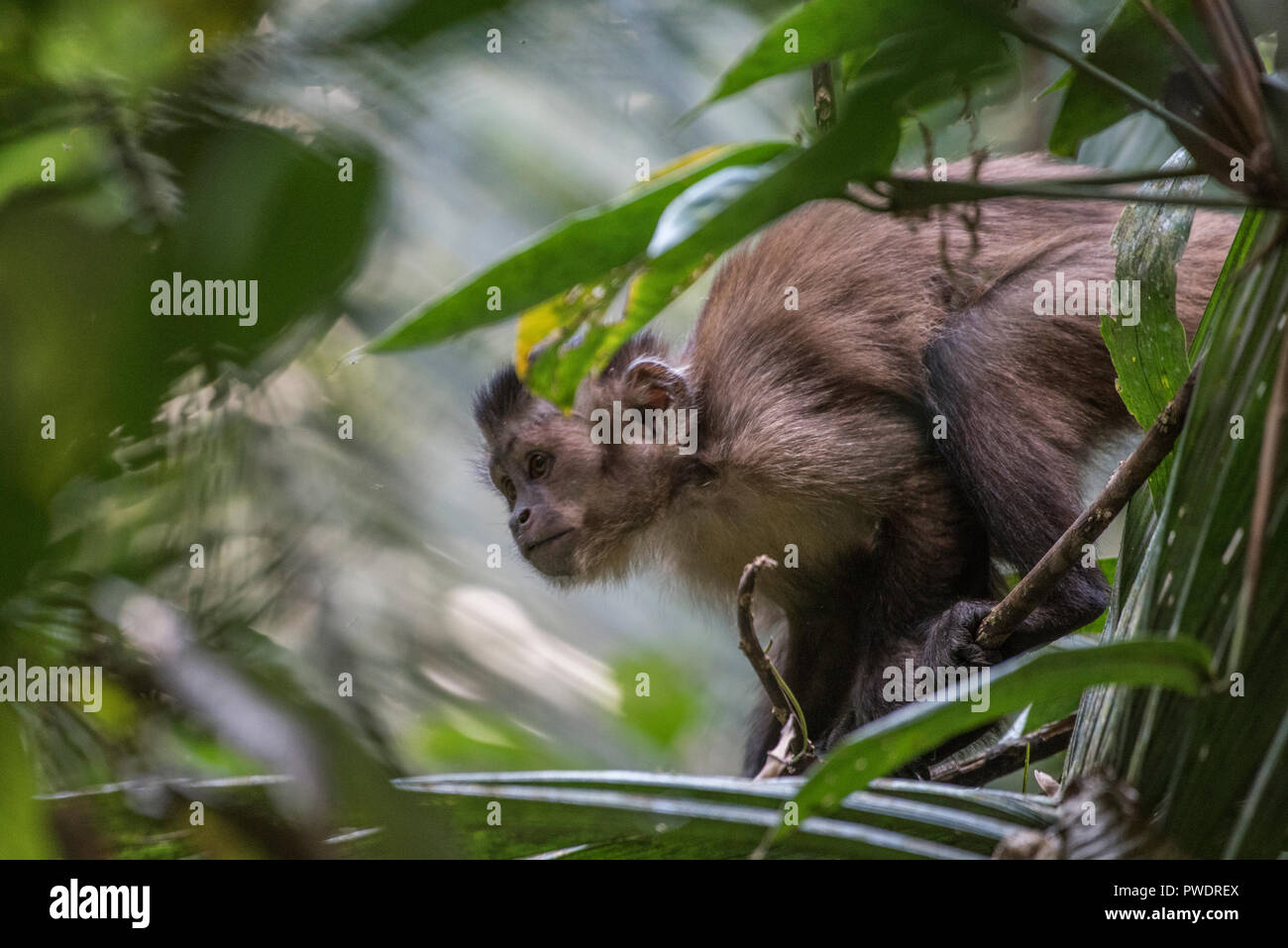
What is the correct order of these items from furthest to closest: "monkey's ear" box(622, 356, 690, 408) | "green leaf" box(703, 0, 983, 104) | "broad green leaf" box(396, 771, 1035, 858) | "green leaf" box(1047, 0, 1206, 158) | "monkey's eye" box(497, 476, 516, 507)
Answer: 1. "monkey's eye" box(497, 476, 516, 507)
2. "monkey's ear" box(622, 356, 690, 408)
3. "green leaf" box(1047, 0, 1206, 158)
4. "broad green leaf" box(396, 771, 1035, 858)
5. "green leaf" box(703, 0, 983, 104)

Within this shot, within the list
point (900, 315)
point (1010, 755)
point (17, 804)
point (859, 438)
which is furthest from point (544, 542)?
point (17, 804)

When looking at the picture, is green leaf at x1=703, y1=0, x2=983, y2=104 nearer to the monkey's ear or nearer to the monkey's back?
the monkey's back

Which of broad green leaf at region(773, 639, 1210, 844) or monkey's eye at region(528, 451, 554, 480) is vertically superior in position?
monkey's eye at region(528, 451, 554, 480)

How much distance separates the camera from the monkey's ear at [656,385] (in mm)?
4266

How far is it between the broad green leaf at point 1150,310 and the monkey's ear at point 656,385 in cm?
228

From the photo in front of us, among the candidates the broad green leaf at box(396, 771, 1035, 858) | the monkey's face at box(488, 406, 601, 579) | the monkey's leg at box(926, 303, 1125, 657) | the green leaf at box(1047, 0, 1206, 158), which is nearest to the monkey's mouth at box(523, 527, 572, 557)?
the monkey's face at box(488, 406, 601, 579)

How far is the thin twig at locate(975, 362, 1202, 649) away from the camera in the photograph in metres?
1.66

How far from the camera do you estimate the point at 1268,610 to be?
1.27 metres

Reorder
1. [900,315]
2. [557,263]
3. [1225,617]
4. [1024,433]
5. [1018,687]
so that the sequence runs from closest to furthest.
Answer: [1018,687]
[557,263]
[1225,617]
[1024,433]
[900,315]

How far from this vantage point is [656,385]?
14.0 ft

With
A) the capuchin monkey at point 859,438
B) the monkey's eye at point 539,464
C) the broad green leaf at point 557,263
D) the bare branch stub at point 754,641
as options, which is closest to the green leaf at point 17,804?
the broad green leaf at point 557,263

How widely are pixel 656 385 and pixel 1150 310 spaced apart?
2.44 m

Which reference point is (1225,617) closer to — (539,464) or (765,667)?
(765,667)
